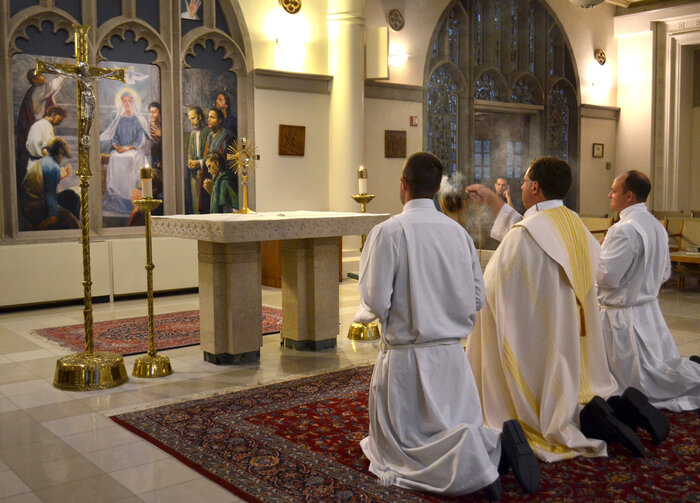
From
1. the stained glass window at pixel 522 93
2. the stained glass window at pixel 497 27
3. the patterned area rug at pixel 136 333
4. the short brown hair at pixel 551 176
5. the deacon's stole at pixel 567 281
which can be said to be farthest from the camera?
the stained glass window at pixel 522 93

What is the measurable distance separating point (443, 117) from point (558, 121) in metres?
3.59

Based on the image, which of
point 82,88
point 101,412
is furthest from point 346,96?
point 101,412

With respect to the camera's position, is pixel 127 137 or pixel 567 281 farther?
pixel 127 137

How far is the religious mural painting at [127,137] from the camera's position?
985 centimetres

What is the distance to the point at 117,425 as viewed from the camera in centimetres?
470

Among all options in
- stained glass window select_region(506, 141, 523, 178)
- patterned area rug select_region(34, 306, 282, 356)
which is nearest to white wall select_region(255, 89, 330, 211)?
patterned area rug select_region(34, 306, 282, 356)

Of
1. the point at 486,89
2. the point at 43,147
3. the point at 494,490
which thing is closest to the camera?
the point at 494,490

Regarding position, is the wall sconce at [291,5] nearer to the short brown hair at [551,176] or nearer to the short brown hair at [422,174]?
the short brown hair at [551,176]

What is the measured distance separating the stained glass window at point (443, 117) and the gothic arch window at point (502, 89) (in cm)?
2

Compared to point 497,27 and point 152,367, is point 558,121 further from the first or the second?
point 152,367

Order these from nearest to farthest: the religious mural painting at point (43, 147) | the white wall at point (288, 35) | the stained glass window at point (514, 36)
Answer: the religious mural painting at point (43, 147)
the white wall at point (288, 35)
the stained glass window at point (514, 36)

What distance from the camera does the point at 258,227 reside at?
19.1ft

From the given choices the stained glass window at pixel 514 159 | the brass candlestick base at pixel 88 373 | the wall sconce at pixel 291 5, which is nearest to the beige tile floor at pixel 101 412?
the brass candlestick base at pixel 88 373

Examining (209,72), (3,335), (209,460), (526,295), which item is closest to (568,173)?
(526,295)
